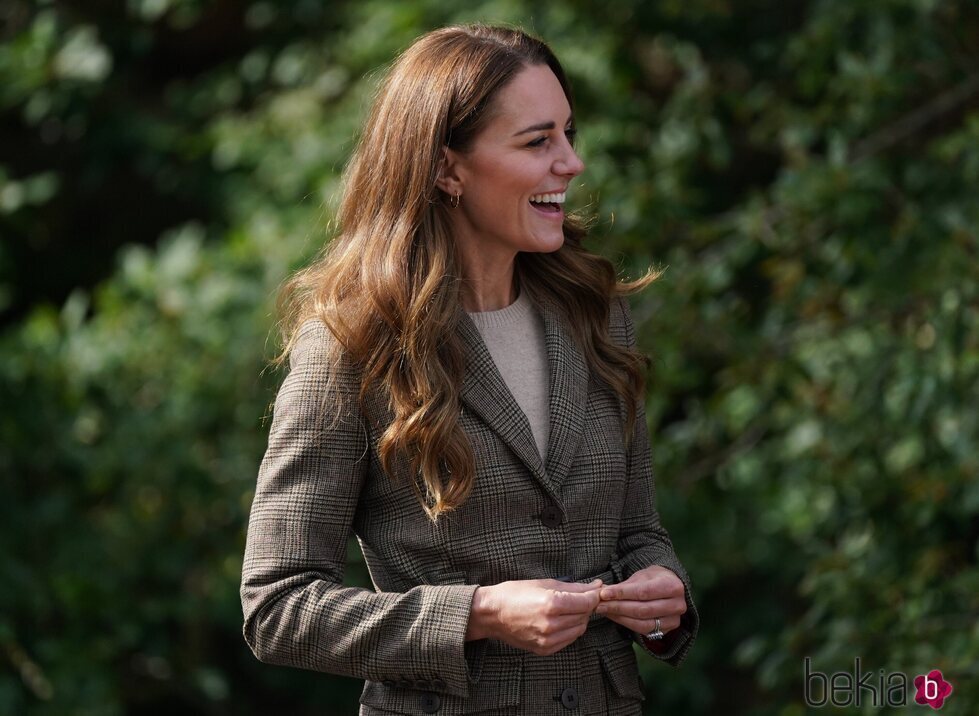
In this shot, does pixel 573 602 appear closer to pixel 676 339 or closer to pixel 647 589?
pixel 647 589

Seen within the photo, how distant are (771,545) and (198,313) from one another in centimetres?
181

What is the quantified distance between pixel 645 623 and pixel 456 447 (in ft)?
1.08

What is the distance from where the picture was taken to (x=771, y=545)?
3.99 m

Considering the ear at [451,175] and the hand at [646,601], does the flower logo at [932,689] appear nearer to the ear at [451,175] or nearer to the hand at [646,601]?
the hand at [646,601]

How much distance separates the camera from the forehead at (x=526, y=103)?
1853 millimetres

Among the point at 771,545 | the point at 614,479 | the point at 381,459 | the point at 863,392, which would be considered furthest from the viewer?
the point at 771,545

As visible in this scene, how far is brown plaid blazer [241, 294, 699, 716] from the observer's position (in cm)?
173

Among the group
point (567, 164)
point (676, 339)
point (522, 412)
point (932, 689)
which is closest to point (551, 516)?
point (522, 412)

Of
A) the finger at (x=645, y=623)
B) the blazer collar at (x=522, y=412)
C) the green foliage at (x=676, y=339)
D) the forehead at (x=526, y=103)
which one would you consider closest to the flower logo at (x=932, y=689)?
the green foliage at (x=676, y=339)

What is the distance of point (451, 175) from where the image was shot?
1887mm

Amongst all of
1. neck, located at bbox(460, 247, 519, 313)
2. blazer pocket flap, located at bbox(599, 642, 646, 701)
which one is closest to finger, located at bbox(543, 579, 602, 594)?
blazer pocket flap, located at bbox(599, 642, 646, 701)

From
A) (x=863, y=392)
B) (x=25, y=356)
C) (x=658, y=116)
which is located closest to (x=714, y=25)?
(x=658, y=116)

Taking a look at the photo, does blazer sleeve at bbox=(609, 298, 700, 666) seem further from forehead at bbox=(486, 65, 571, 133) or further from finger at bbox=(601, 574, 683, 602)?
forehead at bbox=(486, 65, 571, 133)

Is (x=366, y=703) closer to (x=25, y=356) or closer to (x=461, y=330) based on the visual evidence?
(x=461, y=330)
